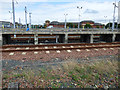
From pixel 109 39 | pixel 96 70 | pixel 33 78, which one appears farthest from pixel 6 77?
pixel 109 39

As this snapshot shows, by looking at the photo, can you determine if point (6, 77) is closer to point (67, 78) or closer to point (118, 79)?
point (67, 78)

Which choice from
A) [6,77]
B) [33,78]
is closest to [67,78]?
[33,78]

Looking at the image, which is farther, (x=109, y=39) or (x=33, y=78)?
(x=109, y=39)

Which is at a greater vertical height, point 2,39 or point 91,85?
point 2,39

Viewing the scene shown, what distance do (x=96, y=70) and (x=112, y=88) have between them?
5.57ft

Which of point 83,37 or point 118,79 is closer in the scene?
point 118,79

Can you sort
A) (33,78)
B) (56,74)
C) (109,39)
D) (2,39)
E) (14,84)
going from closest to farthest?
1. (14,84)
2. (33,78)
3. (56,74)
4. (2,39)
5. (109,39)

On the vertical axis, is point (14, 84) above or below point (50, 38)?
below

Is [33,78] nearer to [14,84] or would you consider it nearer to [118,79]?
[14,84]

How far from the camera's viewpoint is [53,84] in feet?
15.6

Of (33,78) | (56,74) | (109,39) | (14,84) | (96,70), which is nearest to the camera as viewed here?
(14,84)

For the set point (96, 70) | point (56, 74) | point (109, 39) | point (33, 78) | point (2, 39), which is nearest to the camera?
point (33, 78)

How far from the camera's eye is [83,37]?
20281 millimetres

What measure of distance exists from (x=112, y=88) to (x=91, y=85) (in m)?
0.88
